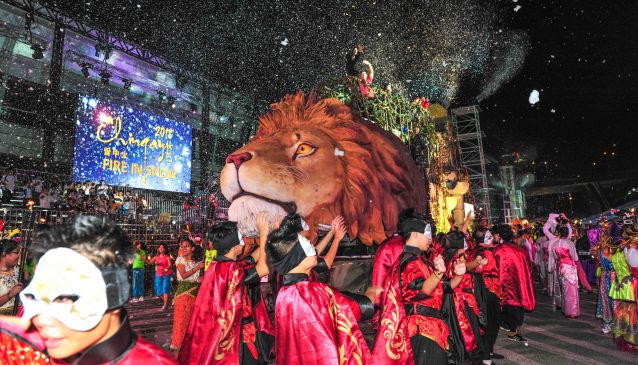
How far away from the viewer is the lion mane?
4160 mm

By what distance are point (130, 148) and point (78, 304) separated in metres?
15.7

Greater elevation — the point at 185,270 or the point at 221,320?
the point at 185,270

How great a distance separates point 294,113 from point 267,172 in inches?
42.2

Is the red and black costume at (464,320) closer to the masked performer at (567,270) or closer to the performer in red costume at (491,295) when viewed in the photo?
the performer in red costume at (491,295)

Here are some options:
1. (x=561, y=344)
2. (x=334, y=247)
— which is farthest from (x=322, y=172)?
(x=561, y=344)

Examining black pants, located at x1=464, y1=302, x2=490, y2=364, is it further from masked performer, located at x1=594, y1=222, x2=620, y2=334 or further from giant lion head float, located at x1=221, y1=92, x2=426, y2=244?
masked performer, located at x1=594, y1=222, x2=620, y2=334

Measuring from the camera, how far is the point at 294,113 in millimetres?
4516

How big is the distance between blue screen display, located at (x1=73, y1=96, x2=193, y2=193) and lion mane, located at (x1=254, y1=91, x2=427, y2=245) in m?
11.9

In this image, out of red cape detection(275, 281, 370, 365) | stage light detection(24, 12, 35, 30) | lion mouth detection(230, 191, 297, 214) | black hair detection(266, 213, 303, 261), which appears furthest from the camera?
stage light detection(24, 12, 35, 30)

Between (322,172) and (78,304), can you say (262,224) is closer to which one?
(322,172)

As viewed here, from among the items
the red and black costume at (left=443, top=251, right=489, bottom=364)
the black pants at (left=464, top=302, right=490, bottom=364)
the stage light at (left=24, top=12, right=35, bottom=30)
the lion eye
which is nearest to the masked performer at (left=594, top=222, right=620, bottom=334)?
the red and black costume at (left=443, top=251, right=489, bottom=364)

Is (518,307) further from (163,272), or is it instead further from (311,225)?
(163,272)

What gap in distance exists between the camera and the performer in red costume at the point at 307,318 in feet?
8.59

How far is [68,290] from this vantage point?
119cm
